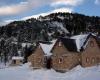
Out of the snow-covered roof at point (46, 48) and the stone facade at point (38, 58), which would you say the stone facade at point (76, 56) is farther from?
the stone facade at point (38, 58)

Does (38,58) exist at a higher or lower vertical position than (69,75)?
higher

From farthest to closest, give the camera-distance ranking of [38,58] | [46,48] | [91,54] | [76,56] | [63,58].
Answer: [38,58]
[46,48]
[63,58]
[91,54]
[76,56]

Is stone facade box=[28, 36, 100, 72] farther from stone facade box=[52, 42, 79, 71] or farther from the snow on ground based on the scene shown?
the snow on ground

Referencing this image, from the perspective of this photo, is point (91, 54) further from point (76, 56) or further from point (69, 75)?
point (69, 75)

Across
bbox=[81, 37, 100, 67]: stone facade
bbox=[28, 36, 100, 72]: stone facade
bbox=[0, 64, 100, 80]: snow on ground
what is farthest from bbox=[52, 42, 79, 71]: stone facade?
bbox=[0, 64, 100, 80]: snow on ground

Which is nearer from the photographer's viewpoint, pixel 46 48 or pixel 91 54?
pixel 91 54

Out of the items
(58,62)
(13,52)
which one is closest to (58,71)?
(58,62)

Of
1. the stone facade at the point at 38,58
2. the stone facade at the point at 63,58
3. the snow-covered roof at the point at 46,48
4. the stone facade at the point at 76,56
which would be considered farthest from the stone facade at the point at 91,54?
the stone facade at the point at 38,58

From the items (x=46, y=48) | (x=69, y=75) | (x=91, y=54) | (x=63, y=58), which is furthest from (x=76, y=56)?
(x=46, y=48)

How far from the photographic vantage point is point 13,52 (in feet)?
616

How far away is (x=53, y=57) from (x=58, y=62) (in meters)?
2.33

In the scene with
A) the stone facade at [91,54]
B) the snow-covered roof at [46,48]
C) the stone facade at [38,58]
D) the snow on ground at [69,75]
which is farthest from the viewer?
the stone facade at [38,58]

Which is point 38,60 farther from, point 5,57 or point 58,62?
point 5,57

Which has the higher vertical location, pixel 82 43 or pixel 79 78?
pixel 82 43
